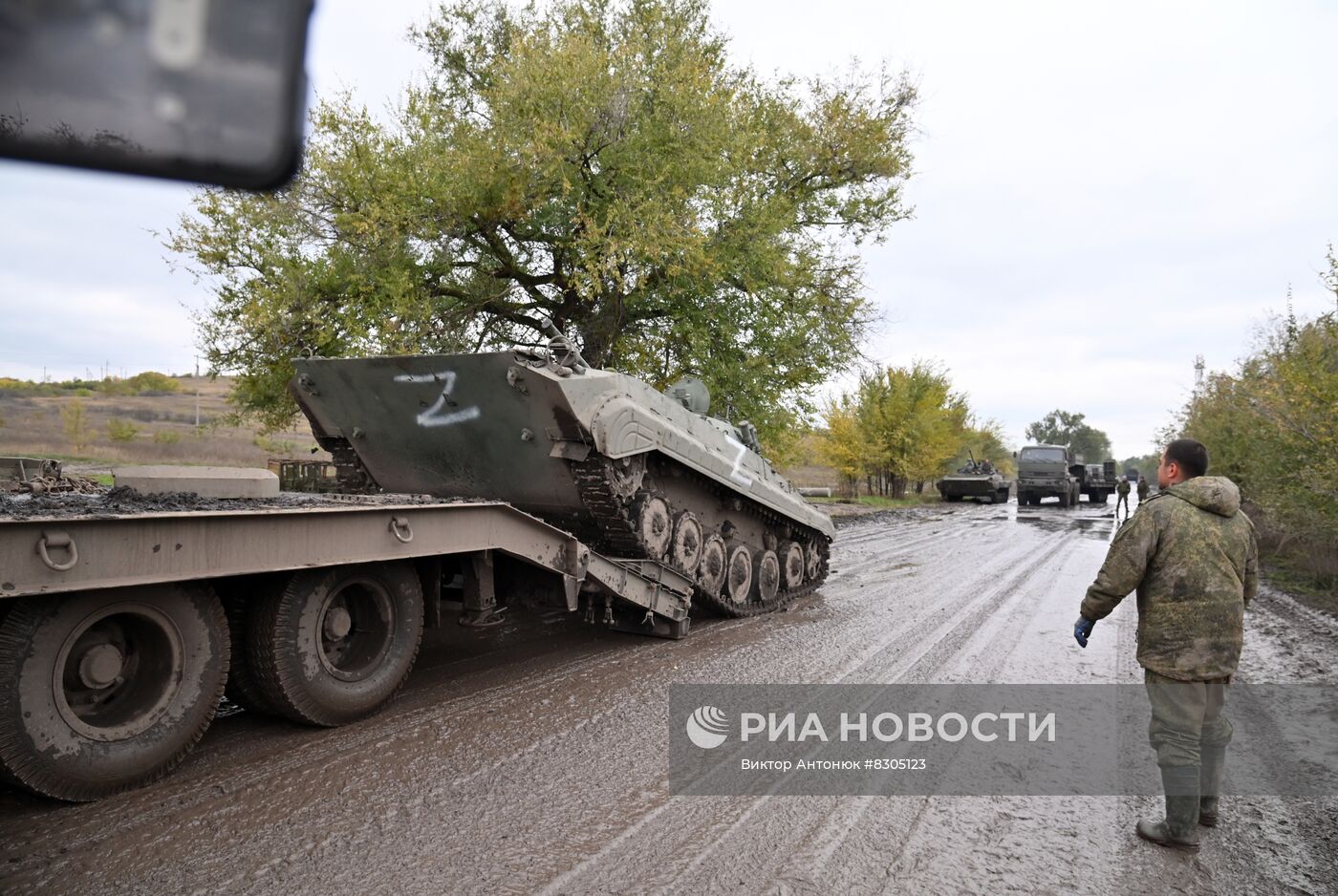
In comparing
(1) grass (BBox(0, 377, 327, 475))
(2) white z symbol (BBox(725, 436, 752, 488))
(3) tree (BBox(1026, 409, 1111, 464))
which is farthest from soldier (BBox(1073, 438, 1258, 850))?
(3) tree (BBox(1026, 409, 1111, 464))

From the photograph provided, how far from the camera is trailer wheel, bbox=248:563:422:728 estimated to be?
4.52 metres

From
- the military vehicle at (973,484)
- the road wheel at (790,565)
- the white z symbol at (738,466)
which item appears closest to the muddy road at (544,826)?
the white z symbol at (738,466)

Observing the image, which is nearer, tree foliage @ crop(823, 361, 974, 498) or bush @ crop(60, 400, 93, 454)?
bush @ crop(60, 400, 93, 454)

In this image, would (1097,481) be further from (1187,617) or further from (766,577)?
(1187,617)

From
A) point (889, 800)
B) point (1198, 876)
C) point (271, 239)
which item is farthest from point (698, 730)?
point (271, 239)

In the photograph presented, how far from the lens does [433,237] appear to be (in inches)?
573

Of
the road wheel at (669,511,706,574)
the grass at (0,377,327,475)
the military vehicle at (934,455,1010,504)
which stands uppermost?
the grass at (0,377,327,475)

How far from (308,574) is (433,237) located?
10.9 m

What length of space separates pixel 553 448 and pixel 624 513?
2.64ft

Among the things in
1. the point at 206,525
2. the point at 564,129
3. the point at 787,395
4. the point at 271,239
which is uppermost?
the point at 564,129

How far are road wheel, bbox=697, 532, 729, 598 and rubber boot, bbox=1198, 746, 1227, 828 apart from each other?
4.71 meters

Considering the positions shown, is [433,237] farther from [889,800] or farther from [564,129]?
[889,800]

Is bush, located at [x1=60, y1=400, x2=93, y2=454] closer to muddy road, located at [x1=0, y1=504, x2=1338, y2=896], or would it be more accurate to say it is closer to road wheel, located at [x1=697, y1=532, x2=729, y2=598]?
road wheel, located at [x1=697, y1=532, x2=729, y2=598]

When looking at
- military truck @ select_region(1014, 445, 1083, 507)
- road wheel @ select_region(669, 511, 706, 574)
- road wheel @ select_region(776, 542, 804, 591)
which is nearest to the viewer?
road wheel @ select_region(669, 511, 706, 574)
